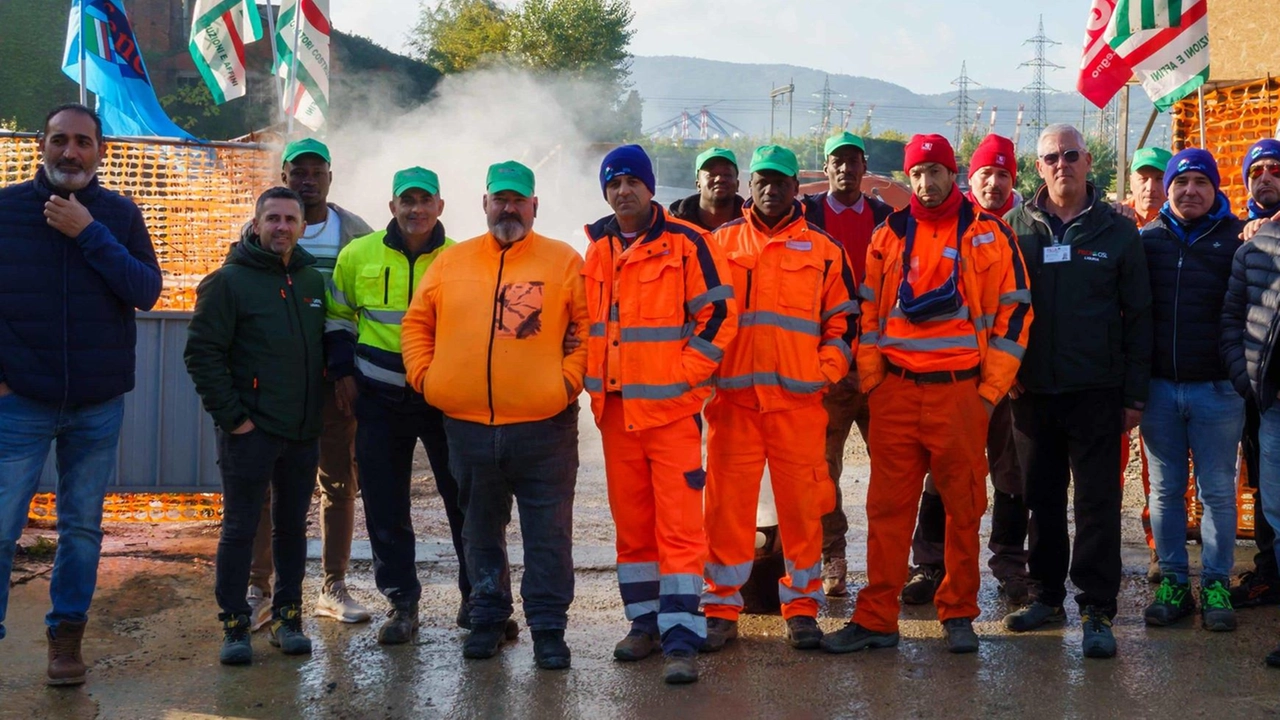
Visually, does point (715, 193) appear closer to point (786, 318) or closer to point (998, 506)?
point (786, 318)

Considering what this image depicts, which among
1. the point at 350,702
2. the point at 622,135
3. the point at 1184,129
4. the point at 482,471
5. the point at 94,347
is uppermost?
the point at 622,135

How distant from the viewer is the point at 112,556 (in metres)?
7.32

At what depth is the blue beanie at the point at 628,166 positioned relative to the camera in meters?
5.68

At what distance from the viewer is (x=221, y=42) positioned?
480 inches

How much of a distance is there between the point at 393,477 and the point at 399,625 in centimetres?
71

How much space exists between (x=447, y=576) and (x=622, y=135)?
56843 mm

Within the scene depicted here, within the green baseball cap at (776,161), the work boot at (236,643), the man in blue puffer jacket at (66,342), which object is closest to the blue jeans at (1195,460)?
the green baseball cap at (776,161)

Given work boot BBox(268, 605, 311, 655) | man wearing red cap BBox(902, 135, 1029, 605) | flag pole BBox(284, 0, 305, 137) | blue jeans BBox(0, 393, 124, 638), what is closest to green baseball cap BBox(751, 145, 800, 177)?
man wearing red cap BBox(902, 135, 1029, 605)

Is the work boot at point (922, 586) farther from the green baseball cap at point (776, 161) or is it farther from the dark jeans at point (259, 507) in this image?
the dark jeans at point (259, 507)

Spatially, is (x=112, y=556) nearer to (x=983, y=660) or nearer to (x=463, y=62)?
(x=983, y=660)

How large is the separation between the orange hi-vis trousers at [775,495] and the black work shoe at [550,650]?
2.46 feet

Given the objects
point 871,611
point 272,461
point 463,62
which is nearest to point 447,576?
point 272,461

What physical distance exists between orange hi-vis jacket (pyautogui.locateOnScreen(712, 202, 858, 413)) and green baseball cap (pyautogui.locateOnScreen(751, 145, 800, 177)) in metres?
0.20

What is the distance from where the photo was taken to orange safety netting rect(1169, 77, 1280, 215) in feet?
26.6
